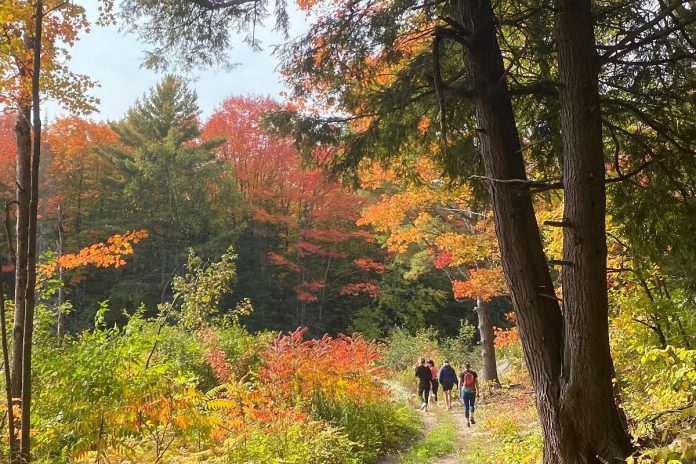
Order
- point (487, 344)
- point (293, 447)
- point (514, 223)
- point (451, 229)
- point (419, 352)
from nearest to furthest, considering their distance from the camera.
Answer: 1. point (514, 223)
2. point (293, 447)
3. point (451, 229)
4. point (487, 344)
5. point (419, 352)

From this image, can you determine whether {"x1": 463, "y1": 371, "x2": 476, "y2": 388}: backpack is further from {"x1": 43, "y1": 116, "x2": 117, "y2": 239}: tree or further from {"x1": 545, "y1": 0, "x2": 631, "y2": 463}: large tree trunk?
{"x1": 43, "y1": 116, "x2": 117, "y2": 239}: tree

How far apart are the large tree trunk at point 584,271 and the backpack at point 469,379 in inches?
280

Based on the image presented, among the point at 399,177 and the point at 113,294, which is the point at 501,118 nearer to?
the point at 399,177

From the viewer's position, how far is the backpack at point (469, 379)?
34.2ft

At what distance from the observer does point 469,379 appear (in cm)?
Result: 1040

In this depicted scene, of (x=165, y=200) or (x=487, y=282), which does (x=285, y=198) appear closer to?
(x=165, y=200)

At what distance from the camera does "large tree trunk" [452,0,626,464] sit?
3.40 metres

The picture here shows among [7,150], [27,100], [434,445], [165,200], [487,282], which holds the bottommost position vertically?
[434,445]

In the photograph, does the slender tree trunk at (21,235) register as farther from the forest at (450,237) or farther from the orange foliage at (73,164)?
the orange foliage at (73,164)

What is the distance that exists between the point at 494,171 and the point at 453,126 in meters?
1.51

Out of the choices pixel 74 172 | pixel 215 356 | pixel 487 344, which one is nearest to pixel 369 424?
pixel 215 356

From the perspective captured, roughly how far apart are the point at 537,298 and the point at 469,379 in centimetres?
718

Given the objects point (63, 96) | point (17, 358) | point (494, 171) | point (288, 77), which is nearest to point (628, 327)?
point (494, 171)

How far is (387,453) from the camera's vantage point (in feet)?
25.0
